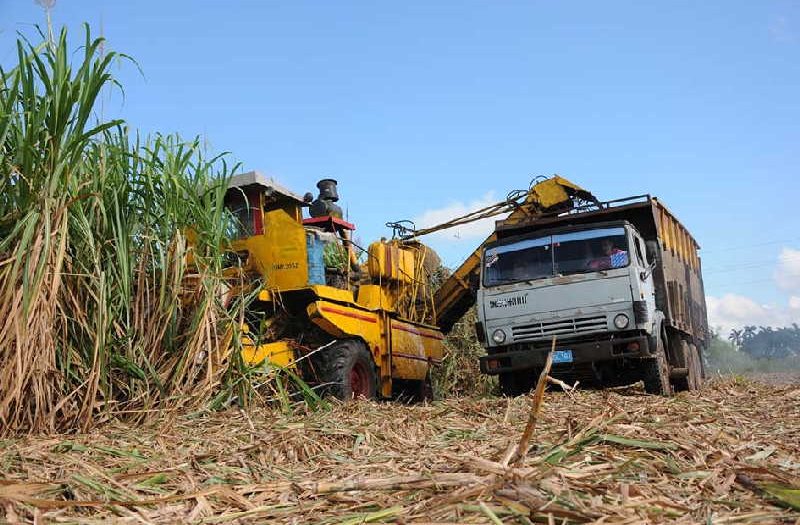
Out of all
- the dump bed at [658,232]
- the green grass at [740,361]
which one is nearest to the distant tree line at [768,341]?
the green grass at [740,361]

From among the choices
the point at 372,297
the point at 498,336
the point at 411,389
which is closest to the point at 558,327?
the point at 498,336

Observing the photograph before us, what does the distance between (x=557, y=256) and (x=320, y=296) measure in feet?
9.67

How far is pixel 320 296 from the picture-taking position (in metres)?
7.59

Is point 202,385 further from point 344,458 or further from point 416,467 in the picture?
point 416,467

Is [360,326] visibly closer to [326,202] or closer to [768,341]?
[326,202]

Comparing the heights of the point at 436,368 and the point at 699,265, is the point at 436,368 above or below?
below

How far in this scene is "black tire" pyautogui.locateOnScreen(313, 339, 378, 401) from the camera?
7.44 meters

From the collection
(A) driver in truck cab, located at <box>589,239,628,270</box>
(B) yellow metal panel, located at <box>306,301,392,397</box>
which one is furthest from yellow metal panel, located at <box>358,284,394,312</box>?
(A) driver in truck cab, located at <box>589,239,628,270</box>

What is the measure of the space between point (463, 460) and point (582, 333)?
599 centimetres

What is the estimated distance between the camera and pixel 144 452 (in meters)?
3.67

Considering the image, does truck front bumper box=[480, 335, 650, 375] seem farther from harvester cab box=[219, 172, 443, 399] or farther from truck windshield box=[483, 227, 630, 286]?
harvester cab box=[219, 172, 443, 399]

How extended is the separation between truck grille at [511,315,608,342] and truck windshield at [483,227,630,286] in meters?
0.56

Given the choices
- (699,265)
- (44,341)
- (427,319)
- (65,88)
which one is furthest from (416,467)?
(699,265)

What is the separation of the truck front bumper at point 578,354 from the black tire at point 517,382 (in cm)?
31
